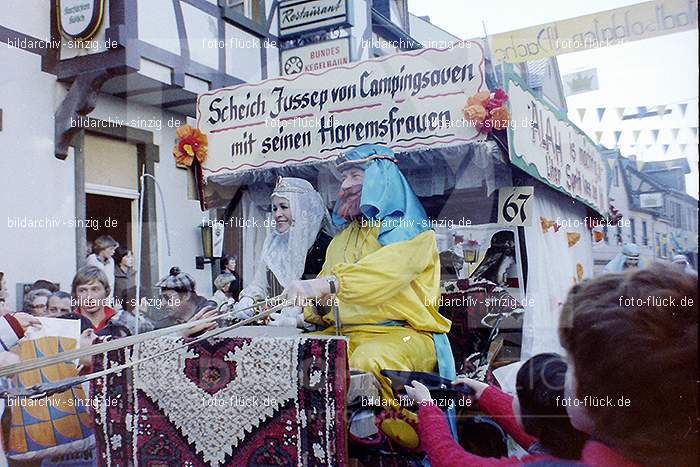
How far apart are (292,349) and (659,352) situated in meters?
0.96

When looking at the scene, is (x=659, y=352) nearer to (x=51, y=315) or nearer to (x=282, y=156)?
(x=282, y=156)

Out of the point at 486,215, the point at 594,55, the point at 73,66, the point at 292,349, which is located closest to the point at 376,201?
the point at 486,215

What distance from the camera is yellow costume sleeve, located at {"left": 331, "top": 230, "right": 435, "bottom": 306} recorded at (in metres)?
1.78

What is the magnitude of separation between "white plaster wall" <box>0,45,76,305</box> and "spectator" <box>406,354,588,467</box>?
112 centimetres

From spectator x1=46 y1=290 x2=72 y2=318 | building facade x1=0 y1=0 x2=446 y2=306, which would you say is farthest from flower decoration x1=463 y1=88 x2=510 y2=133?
spectator x1=46 y1=290 x2=72 y2=318

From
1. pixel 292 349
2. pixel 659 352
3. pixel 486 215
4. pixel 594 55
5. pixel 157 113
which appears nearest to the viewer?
pixel 659 352

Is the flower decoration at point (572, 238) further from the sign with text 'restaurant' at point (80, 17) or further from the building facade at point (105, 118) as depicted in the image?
the sign with text 'restaurant' at point (80, 17)

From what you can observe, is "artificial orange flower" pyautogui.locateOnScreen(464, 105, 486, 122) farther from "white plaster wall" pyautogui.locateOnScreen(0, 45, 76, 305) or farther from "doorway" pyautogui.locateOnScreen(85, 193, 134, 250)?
"white plaster wall" pyautogui.locateOnScreen(0, 45, 76, 305)

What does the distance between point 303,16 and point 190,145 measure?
0.49 meters

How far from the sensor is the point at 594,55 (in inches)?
62.2

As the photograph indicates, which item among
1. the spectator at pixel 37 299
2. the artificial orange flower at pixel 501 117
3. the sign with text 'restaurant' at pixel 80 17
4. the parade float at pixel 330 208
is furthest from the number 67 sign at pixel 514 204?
the spectator at pixel 37 299

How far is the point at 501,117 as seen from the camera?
1.65 m

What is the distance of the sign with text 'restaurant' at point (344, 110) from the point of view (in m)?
1.72

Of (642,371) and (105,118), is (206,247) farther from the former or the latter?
(642,371)
